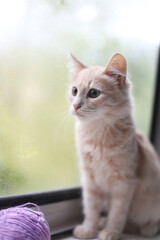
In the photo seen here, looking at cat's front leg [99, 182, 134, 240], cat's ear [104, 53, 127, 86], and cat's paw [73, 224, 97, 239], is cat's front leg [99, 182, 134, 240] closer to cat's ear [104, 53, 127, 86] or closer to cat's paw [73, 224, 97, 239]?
cat's paw [73, 224, 97, 239]

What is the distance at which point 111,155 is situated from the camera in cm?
124

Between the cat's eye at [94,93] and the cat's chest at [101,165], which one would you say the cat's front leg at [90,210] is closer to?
the cat's chest at [101,165]

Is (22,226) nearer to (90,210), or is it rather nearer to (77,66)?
(90,210)

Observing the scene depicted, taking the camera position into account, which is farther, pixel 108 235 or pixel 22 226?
pixel 108 235

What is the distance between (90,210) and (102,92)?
60 cm

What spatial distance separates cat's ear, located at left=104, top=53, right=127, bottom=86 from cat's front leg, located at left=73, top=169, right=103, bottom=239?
0.51 meters

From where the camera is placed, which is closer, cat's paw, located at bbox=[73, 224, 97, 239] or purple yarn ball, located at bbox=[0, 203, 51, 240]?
purple yarn ball, located at bbox=[0, 203, 51, 240]

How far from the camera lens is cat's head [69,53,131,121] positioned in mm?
1163

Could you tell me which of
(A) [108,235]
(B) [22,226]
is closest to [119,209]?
(A) [108,235]

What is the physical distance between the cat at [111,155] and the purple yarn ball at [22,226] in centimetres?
41

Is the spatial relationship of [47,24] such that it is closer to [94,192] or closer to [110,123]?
[110,123]

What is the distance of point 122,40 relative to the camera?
1.64 m

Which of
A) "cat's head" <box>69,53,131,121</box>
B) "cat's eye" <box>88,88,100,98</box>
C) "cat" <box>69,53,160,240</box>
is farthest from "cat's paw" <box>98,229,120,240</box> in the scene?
"cat's eye" <box>88,88,100,98</box>

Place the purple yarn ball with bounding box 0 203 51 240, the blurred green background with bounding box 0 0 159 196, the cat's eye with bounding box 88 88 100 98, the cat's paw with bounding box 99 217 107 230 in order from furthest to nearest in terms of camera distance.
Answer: the cat's paw with bounding box 99 217 107 230, the cat's eye with bounding box 88 88 100 98, the blurred green background with bounding box 0 0 159 196, the purple yarn ball with bounding box 0 203 51 240
